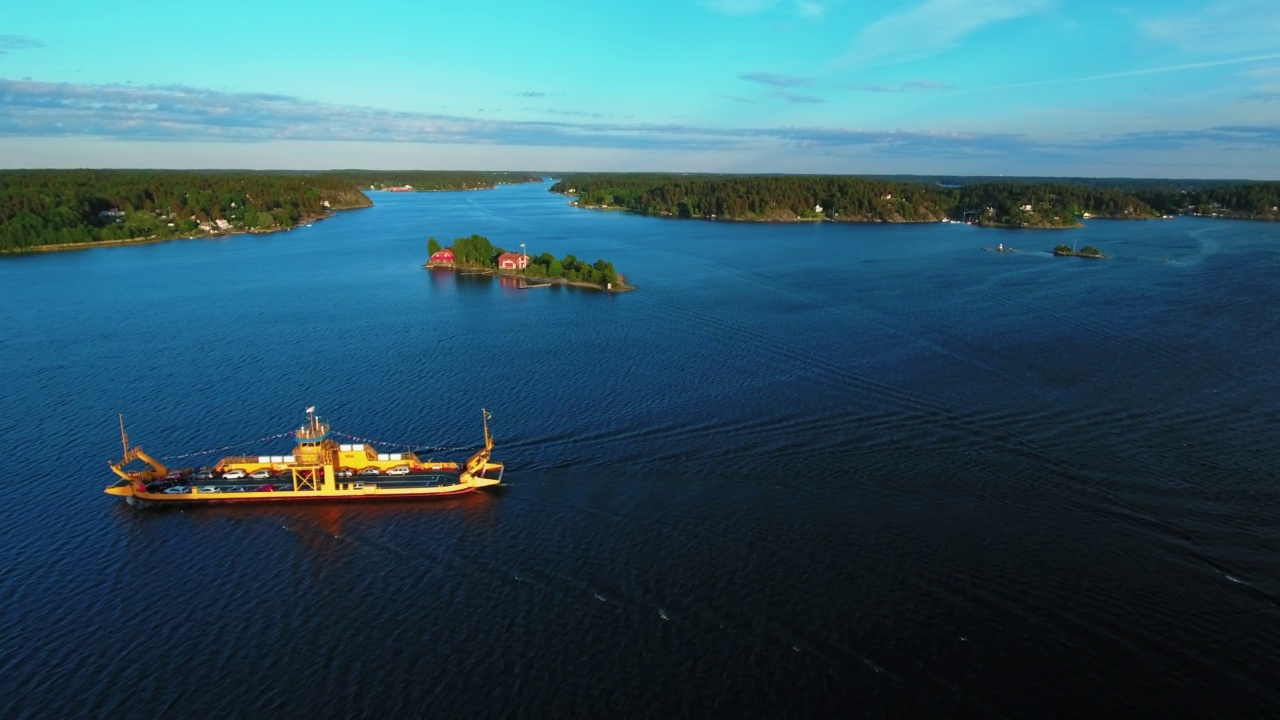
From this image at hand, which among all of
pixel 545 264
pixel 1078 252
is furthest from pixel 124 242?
pixel 1078 252

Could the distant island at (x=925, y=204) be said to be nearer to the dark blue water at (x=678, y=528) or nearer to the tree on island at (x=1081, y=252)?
the tree on island at (x=1081, y=252)

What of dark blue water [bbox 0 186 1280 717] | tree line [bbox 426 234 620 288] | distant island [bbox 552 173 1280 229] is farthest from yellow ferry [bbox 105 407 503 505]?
distant island [bbox 552 173 1280 229]

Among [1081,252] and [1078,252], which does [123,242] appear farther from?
[1081,252]

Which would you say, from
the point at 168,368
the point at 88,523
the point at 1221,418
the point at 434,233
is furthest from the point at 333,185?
the point at 1221,418

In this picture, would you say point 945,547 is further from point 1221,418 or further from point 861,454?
point 1221,418

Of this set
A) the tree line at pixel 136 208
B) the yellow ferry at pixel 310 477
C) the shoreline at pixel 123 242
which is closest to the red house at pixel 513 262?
the yellow ferry at pixel 310 477

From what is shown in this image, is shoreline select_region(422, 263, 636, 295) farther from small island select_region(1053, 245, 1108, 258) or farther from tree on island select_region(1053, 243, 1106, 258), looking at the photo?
tree on island select_region(1053, 243, 1106, 258)
